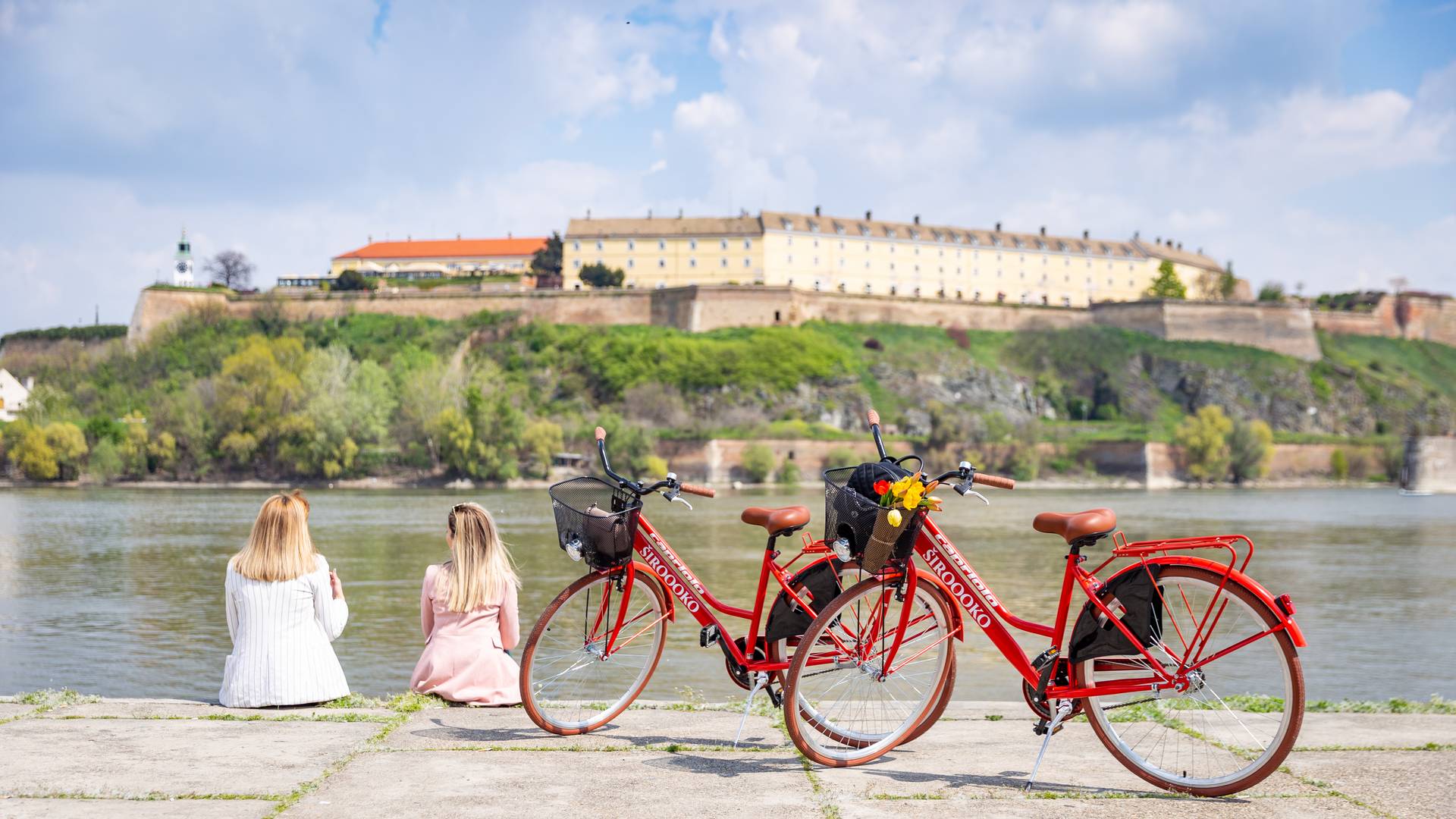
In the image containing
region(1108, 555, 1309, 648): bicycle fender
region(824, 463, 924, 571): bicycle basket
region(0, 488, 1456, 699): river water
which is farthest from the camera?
region(0, 488, 1456, 699): river water

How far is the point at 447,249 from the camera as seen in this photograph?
119250mm

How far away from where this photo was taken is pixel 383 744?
529cm

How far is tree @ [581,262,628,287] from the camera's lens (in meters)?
96.4

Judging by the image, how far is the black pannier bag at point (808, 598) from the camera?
18.0 ft

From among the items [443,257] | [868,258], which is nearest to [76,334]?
[443,257]

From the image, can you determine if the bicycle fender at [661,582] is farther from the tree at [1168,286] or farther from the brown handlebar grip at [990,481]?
the tree at [1168,286]

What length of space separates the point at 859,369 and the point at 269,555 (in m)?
78.5

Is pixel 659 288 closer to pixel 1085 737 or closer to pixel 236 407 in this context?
pixel 236 407

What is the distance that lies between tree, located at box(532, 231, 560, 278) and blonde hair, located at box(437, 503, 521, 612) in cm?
9761

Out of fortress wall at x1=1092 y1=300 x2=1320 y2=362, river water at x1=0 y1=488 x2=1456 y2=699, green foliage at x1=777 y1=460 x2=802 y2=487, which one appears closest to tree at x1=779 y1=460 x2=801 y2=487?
green foliage at x1=777 y1=460 x2=802 y2=487

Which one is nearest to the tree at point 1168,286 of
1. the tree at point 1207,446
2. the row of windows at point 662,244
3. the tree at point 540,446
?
the tree at point 1207,446

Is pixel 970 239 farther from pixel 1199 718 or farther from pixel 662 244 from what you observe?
pixel 1199 718

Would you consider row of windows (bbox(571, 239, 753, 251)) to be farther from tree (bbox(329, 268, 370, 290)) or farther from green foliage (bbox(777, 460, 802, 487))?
green foliage (bbox(777, 460, 802, 487))

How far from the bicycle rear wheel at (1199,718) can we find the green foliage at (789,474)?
65938 millimetres
